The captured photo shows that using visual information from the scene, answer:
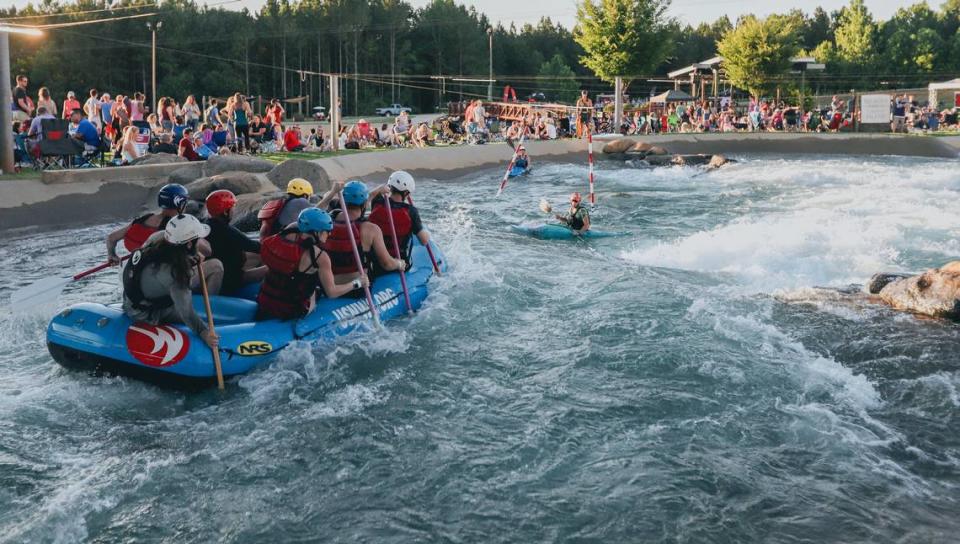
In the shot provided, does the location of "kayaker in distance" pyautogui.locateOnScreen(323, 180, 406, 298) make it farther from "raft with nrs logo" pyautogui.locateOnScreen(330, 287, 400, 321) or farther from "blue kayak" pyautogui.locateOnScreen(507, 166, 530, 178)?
"blue kayak" pyautogui.locateOnScreen(507, 166, 530, 178)

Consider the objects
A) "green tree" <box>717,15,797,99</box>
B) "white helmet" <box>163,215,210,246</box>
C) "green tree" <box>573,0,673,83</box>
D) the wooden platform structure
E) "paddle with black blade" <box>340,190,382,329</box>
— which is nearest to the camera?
"white helmet" <box>163,215,210,246</box>

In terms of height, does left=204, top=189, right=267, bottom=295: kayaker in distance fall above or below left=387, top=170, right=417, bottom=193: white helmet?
below

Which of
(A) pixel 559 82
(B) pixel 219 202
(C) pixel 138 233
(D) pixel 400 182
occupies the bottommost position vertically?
(C) pixel 138 233

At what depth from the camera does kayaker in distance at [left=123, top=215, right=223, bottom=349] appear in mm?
6586

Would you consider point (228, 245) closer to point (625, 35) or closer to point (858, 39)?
point (625, 35)

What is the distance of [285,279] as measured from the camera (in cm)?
746

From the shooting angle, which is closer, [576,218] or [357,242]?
[357,242]

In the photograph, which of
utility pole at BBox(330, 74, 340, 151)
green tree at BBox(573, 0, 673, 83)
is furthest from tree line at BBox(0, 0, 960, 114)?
utility pole at BBox(330, 74, 340, 151)

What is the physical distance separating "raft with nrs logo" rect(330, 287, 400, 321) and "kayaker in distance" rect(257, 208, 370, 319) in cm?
35

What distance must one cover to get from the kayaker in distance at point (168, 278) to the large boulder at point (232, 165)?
32.8ft

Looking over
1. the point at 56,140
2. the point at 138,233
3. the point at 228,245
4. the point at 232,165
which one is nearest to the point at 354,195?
the point at 228,245

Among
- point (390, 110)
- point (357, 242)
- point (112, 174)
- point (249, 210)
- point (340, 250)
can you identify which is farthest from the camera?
point (390, 110)

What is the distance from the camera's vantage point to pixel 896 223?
612 inches

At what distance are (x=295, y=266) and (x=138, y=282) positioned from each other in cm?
127
